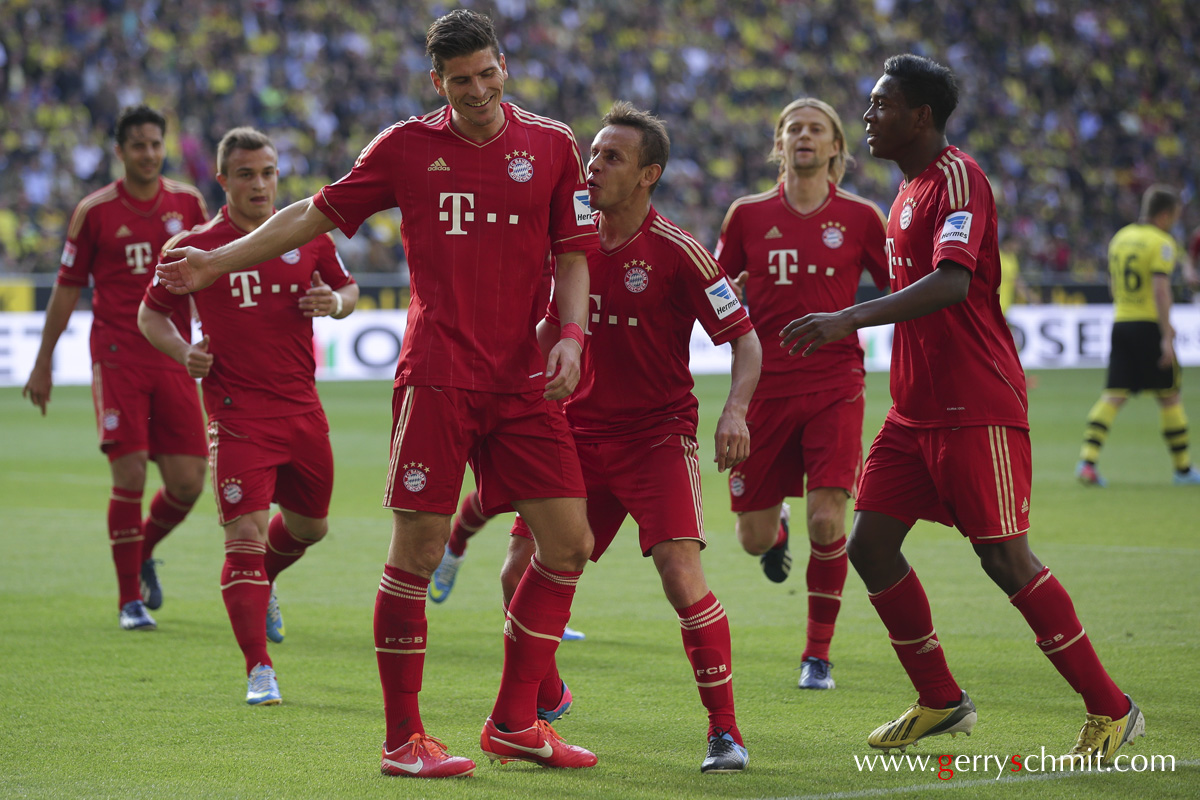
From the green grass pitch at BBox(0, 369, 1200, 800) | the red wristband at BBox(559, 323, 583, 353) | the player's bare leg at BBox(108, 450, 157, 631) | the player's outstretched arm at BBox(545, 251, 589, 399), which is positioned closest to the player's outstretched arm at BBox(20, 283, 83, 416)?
the player's bare leg at BBox(108, 450, 157, 631)

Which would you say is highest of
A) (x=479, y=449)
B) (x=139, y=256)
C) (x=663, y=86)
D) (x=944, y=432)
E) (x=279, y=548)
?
(x=663, y=86)

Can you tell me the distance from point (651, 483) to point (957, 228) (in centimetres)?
125

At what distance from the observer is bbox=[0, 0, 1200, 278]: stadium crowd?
2402 cm

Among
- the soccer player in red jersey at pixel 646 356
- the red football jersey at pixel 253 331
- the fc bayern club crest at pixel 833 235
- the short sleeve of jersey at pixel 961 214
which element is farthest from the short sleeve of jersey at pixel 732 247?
the short sleeve of jersey at pixel 961 214

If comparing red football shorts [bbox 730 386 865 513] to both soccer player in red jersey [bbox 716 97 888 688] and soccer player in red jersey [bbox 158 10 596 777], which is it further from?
soccer player in red jersey [bbox 158 10 596 777]

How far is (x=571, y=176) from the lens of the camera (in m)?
4.39

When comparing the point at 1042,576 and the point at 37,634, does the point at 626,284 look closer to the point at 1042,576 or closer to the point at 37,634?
the point at 1042,576

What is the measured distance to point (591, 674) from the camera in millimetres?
5777

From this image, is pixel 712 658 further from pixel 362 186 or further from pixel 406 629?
pixel 362 186

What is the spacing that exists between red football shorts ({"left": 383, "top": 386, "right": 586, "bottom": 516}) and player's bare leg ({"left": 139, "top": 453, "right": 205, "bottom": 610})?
9.85 feet

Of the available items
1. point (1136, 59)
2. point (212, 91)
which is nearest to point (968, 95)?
point (1136, 59)

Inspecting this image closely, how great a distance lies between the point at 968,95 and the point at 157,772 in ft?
103

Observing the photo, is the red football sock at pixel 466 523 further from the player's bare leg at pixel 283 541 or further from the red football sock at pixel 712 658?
the red football sock at pixel 712 658

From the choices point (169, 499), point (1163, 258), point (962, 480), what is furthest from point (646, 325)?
point (1163, 258)
